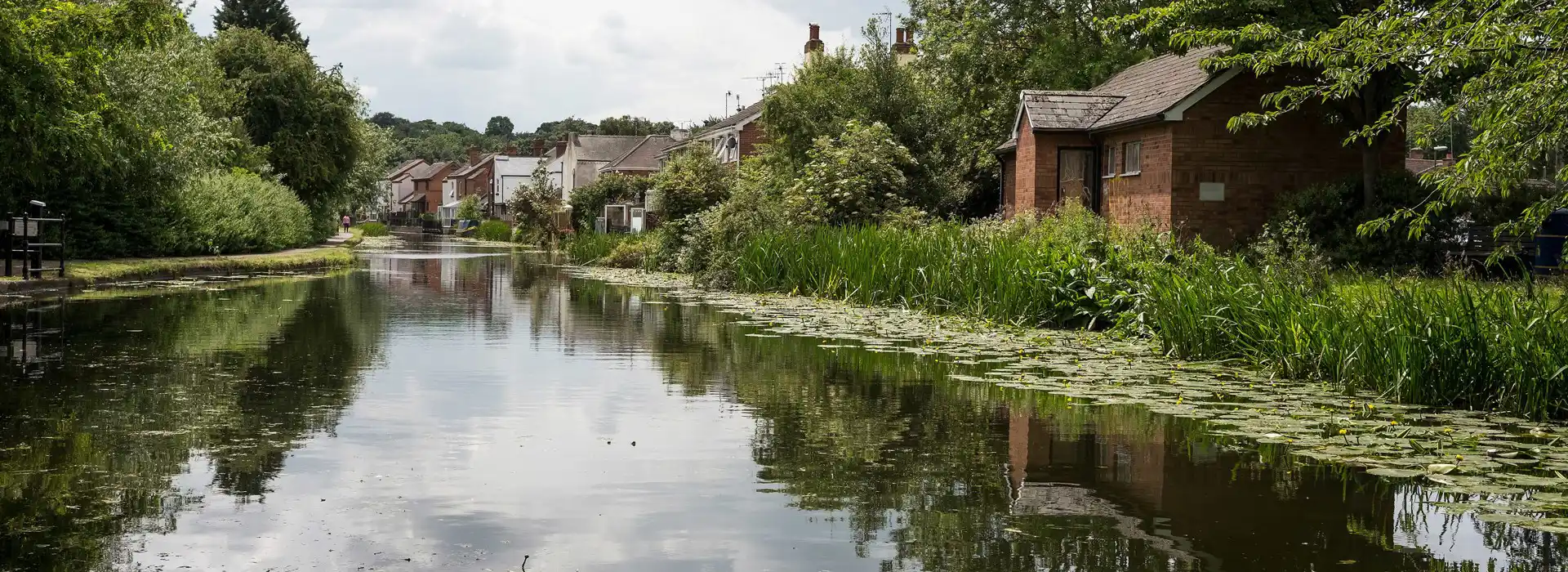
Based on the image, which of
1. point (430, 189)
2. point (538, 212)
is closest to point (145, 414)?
point (538, 212)

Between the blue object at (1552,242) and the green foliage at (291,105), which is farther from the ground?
Result: the green foliage at (291,105)

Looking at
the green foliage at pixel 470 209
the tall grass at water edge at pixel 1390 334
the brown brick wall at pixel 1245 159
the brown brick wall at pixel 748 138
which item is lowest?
the tall grass at water edge at pixel 1390 334

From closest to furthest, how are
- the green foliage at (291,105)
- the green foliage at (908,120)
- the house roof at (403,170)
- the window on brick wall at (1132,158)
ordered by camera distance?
1. the window on brick wall at (1132,158)
2. the green foliage at (908,120)
3. the green foliage at (291,105)
4. the house roof at (403,170)

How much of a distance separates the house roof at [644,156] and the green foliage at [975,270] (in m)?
73.8

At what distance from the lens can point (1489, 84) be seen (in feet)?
43.8

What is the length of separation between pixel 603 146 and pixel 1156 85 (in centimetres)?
8722

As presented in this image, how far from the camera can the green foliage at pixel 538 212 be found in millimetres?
82688

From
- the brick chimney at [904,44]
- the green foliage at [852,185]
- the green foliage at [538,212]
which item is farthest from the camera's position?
the green foliage at [538,212]

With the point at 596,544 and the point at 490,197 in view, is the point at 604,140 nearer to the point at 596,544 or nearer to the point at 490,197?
the point at 490,197

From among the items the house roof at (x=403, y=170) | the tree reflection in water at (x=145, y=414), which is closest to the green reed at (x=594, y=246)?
the tree reflection in water at (x=145, y=414)

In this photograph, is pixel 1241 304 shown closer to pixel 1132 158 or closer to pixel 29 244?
pixel 1132 158

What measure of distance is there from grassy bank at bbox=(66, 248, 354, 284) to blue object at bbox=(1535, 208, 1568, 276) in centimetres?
2983

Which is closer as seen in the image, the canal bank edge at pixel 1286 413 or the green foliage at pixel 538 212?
the canal bank edge at pixel 1286 413

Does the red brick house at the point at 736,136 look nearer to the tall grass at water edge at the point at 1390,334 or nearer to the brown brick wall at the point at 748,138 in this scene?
the brown brick wall at the point at 748,138
